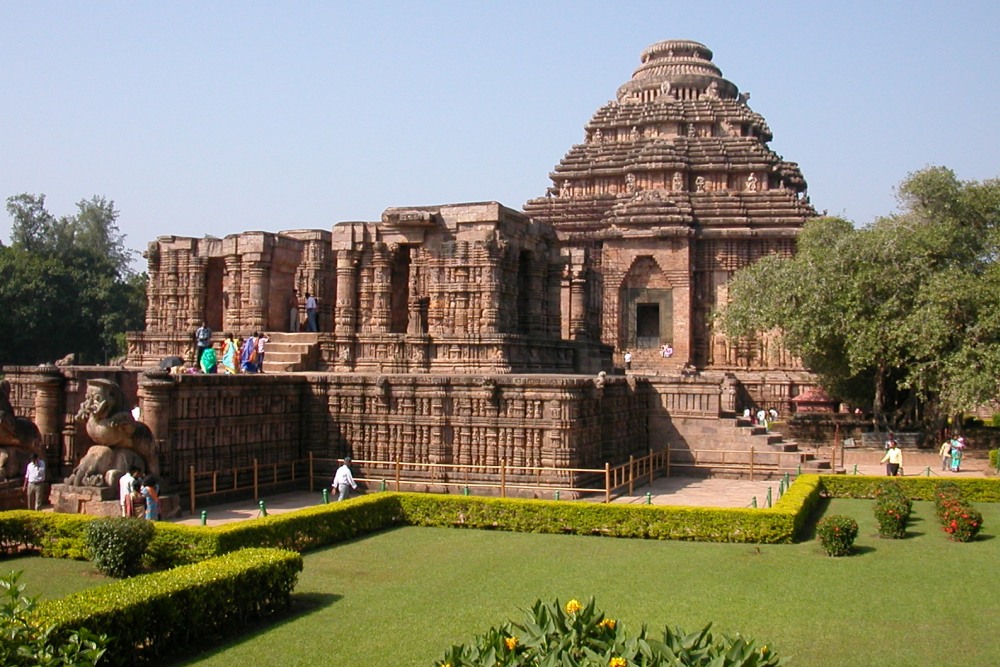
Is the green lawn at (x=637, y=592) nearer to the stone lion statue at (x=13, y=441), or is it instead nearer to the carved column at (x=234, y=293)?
the stone lion statue at (x=13, y=441)

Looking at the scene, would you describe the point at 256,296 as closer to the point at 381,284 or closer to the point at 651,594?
the point at 381,284

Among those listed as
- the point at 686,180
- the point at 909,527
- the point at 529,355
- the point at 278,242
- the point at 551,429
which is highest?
the point at 686,180

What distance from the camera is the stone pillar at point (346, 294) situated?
22.3 m

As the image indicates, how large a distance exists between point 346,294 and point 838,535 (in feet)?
42.6

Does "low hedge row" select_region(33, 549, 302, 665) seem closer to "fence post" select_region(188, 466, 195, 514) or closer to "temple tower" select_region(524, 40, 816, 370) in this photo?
"fence post" select_region(188, 466, 195, 514)

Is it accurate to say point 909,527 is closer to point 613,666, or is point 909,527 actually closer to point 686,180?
point 613,666

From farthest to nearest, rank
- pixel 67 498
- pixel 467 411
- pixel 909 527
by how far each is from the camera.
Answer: pixel 467 411
pixel 909 527
pixel 67 498

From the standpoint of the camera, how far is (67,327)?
150 feet

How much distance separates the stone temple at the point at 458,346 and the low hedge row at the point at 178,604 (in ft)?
20.0

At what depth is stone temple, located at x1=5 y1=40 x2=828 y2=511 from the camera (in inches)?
673

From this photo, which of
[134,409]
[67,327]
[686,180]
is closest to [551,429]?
[134,409]

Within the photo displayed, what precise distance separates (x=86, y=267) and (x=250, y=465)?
37.0 metres

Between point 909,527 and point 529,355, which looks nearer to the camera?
point 909,527

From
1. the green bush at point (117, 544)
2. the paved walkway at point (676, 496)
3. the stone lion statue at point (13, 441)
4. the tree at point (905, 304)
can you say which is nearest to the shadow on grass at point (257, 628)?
the green bush at point (117, 544)
